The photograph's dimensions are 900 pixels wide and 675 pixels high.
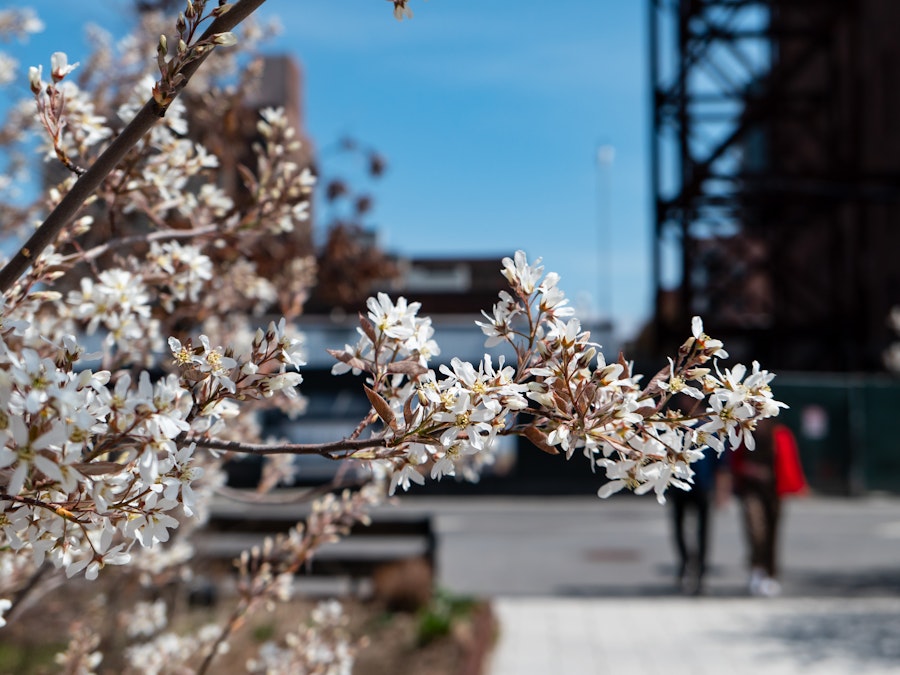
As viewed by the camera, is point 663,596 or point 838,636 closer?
point 838,636

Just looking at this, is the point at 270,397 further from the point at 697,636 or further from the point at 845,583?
the point at 845,583

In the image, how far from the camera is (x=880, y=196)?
66.1ft

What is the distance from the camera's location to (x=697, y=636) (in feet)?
24.5

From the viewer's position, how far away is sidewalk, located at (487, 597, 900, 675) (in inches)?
261

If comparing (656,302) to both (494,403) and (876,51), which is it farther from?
(494,403)

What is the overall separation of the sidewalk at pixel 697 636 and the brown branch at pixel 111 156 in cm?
541

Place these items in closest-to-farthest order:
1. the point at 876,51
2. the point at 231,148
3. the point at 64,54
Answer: the point at 64,54 → the point at 231,148 → the point at 876,51

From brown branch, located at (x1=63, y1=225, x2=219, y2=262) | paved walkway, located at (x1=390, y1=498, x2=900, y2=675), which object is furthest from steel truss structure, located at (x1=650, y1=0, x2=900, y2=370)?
brown branch, located at (x1=63, y1=225, x2=219, y2=262)

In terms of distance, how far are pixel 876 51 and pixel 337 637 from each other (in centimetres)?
2494

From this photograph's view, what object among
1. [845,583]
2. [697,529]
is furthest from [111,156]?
[845,583]

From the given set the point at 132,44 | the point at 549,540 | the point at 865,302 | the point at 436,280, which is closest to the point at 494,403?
the point at 132,44

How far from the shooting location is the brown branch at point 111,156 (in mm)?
1547

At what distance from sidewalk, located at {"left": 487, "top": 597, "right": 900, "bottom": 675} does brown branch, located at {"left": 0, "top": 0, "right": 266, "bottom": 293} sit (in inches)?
213

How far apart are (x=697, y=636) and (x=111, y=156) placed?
6.86 meters
